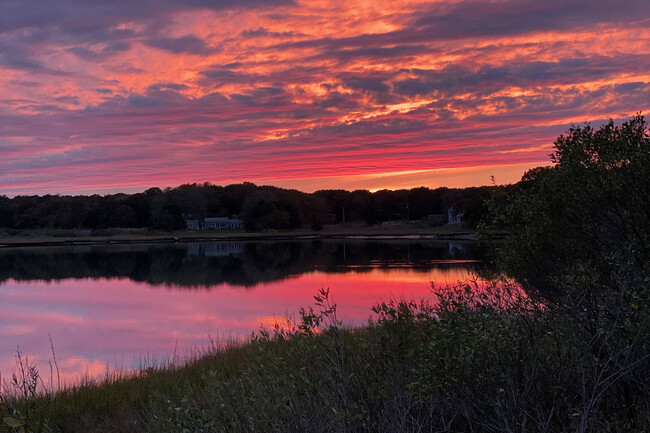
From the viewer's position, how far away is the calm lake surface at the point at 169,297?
2541cm

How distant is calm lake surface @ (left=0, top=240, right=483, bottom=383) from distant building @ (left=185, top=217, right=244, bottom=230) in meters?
99.0

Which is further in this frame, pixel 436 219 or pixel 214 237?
pixel 436 219

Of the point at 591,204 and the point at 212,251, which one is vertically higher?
the point at 591,204

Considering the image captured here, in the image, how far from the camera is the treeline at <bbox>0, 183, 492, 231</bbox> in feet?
486

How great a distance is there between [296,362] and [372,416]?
2.31 m

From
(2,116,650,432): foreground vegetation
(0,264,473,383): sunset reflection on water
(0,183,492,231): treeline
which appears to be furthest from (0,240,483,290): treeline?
(0,183,492,231): treeline

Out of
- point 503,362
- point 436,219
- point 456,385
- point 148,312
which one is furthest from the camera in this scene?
point 436,219

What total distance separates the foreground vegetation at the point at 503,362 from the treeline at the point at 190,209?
124141 millimetres

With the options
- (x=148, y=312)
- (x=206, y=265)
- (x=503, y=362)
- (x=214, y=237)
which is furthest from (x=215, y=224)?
(x=503, y=362)

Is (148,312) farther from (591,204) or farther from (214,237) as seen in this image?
(214,237)

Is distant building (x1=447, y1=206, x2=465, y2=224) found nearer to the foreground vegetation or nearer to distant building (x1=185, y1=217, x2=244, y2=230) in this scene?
distant building (x1=185, y1=217, x2=244, y2=230)

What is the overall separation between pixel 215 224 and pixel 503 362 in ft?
568

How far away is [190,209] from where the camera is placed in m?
162

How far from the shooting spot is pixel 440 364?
24.7 feet
